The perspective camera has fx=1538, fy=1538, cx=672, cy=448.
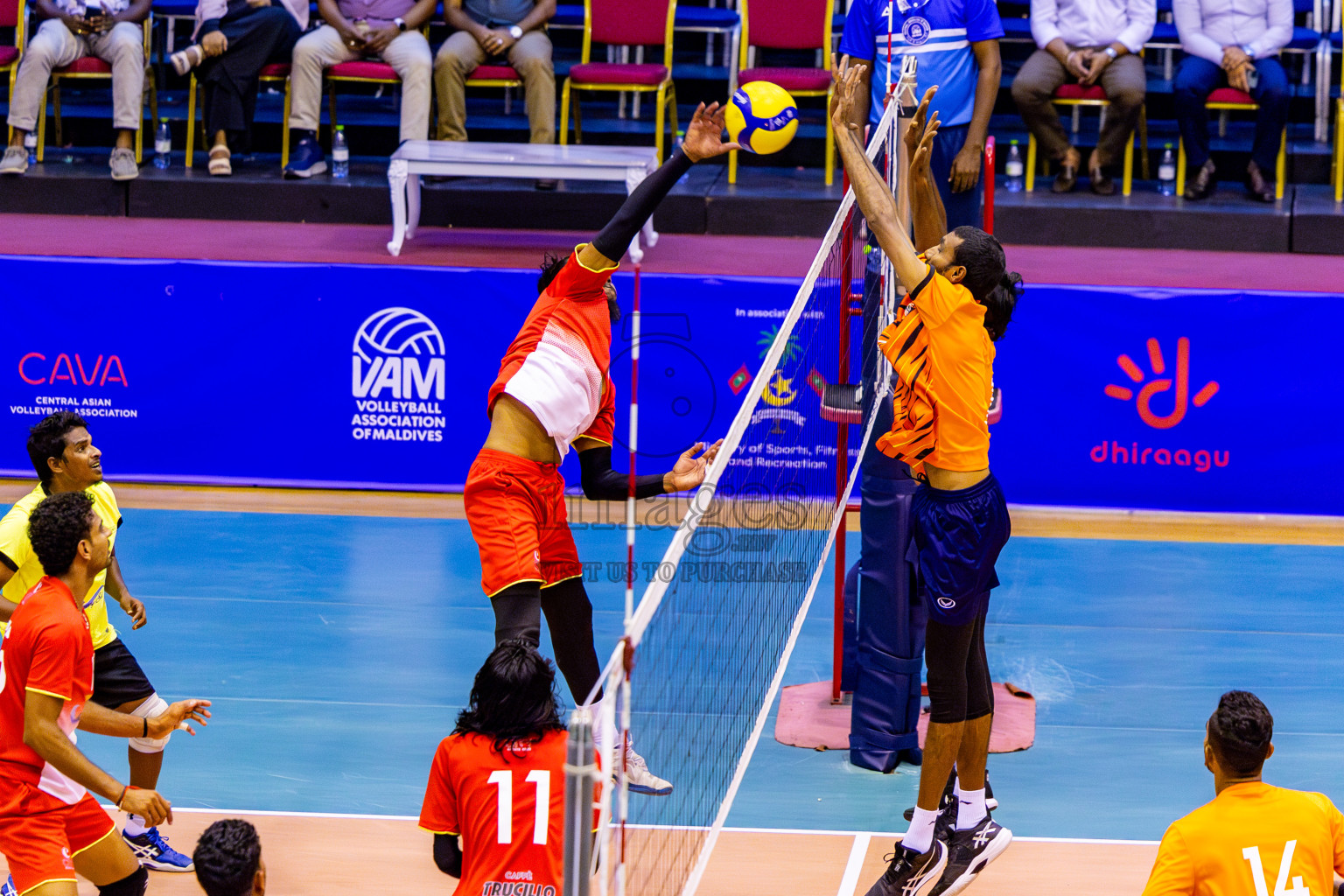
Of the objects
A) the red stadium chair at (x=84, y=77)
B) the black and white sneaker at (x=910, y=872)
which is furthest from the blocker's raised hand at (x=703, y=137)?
the red stadium chair at (x=84, y=77)

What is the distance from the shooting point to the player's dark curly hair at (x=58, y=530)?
14.5ft

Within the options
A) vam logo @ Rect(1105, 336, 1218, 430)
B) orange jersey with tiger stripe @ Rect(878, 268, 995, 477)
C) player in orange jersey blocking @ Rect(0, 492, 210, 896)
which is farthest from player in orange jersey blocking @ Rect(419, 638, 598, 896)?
vam logo @ Rect(1105, 336, 1218, 430)

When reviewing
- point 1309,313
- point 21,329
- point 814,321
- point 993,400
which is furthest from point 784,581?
point 21,329

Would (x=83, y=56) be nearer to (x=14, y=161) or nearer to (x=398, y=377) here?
(x=14, y=161)

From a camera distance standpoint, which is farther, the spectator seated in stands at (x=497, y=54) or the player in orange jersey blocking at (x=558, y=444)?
the spectator seated in stands at (x=497, y=54)

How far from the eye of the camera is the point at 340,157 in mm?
12664

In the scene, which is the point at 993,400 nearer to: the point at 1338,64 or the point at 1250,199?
the point at 1250,199

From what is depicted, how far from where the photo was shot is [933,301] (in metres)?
4.96

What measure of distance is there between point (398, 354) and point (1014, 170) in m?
5.52

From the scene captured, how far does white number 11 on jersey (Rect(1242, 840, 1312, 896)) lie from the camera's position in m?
3.80

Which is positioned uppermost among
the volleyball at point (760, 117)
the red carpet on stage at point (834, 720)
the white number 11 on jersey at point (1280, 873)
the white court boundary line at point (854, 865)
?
the volleyball at point (760, 117)

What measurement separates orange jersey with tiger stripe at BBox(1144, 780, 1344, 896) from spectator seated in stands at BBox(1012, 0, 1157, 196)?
886cm

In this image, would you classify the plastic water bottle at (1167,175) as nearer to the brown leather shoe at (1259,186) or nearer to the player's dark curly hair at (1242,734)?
the brown leather shoe at (1259,186)

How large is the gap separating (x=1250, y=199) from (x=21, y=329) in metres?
9.15
